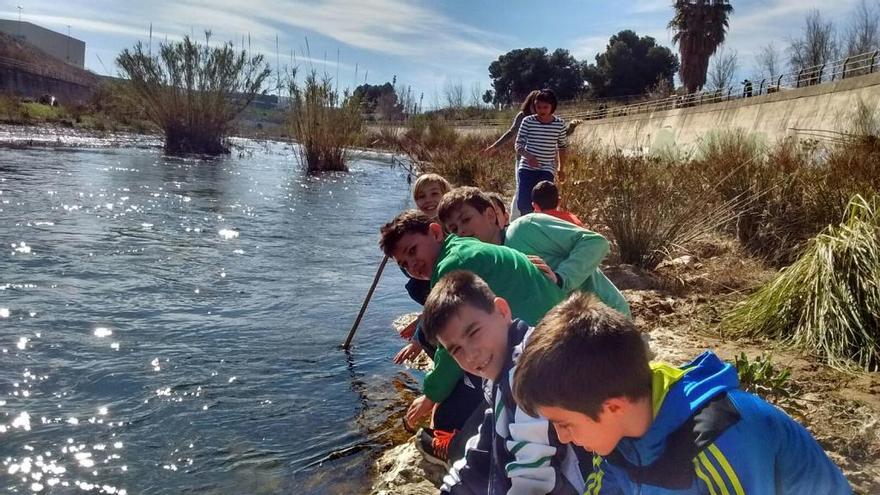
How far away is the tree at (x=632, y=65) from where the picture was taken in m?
44.5

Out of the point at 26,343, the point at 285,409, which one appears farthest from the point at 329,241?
the point at 285,409

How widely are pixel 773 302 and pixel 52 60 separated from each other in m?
67.9

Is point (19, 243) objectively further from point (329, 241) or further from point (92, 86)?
point (92, 86)

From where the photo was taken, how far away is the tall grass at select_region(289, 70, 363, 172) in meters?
19.9

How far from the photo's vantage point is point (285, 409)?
3.78 meters

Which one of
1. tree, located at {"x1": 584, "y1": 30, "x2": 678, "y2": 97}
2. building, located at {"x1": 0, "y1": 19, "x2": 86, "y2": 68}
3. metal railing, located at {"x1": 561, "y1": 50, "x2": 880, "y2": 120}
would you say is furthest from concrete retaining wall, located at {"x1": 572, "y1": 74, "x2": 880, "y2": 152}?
building, located at {"x1": 0, "y1": 19, "x2": 86, "y2": 68}

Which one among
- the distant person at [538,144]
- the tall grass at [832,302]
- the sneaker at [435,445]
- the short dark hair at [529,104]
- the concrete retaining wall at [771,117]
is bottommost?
the sneaker at [435,445]

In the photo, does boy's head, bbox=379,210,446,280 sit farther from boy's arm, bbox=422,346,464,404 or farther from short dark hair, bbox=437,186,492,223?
short dark hair, bbox=437,186,492,223

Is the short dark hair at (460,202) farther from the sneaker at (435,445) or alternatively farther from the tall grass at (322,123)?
the tall grass at (322,123)

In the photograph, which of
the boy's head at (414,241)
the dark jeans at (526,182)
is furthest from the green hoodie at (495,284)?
the dark jeans at (526,182)

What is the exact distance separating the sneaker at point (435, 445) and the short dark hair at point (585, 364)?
1.43 meters

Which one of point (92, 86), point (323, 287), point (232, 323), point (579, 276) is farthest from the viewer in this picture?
point (92, 86)

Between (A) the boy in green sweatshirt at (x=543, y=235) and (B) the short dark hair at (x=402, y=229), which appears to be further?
(A) the boy in green sweatshirt at (x=543, y=235)

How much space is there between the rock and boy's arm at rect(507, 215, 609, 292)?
3.17 feet
